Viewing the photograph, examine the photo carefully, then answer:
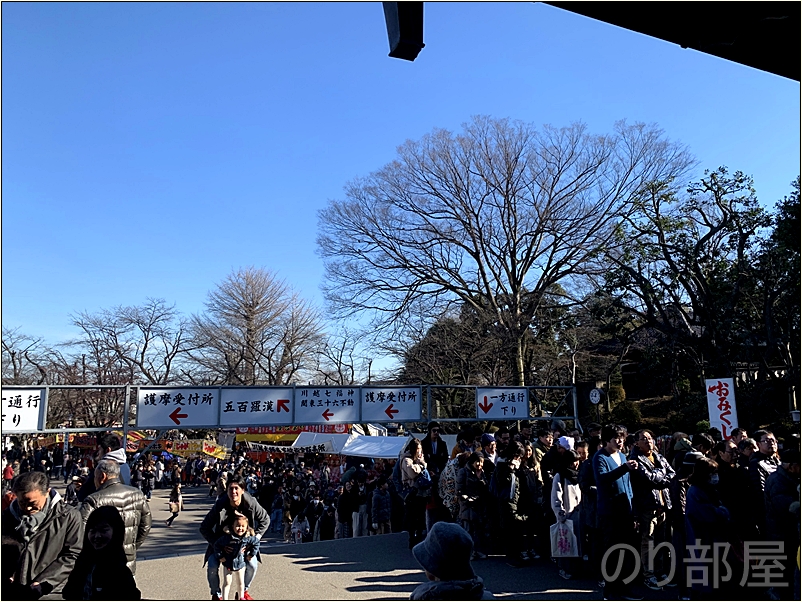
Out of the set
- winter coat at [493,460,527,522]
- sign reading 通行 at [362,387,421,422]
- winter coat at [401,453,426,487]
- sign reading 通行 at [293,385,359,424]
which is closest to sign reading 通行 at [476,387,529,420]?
sign reading 通行 at [362,387,421,422]

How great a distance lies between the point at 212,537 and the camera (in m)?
5.73

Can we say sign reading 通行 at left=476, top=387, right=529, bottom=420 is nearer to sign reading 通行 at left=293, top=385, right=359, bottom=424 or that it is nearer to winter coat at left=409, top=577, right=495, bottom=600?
sign reading 通行 at left=293, top=385, right=359, bottom=424

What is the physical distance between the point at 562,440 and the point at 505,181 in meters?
16.7

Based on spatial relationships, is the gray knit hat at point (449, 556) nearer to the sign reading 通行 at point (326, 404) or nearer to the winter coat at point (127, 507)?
the winter coat at point (127, 507)

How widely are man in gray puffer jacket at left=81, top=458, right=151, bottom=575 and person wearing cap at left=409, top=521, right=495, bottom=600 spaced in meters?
3.16

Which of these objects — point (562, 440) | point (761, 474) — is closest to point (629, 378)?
point (562, 440)

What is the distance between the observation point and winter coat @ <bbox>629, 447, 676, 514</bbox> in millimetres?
6166

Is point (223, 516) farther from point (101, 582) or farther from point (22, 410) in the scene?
point (22, 410)

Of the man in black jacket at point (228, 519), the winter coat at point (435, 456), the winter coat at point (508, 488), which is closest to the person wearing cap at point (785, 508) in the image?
the winter coat at point (508, 488)

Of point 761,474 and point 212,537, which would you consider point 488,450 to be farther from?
point 212,537

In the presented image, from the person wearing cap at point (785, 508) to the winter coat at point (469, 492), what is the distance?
322 cm

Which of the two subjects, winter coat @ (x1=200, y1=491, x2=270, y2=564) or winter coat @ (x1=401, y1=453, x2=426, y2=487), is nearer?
winter coat @ (x1=200, y1=491, x2=270, y2=564)

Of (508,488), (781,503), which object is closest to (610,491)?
(781,503)

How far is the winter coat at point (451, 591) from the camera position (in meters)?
2.65
